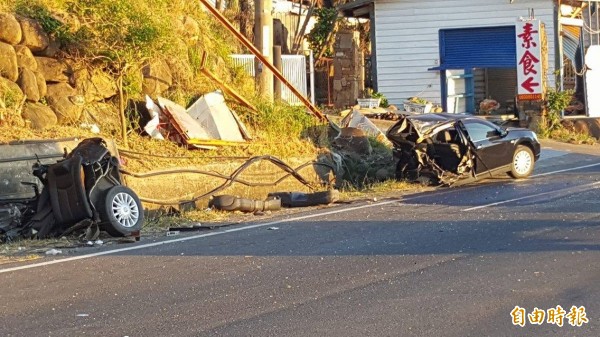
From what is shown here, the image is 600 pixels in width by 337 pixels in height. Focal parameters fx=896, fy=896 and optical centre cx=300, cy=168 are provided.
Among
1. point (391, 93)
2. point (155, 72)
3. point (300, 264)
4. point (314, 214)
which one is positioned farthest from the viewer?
point (391, 93)

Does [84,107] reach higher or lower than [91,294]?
higher

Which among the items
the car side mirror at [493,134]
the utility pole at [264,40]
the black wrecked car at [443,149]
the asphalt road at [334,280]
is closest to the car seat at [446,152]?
the black wrecked car at [443,149]

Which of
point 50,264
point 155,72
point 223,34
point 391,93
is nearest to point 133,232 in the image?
point 50,264

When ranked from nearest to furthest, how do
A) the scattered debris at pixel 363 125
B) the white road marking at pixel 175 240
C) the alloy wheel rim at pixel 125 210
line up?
the white road marking at pixel 175 240 < the alloy wheel rim at pixel 125 210 < the scattered debris at pixel 363 125

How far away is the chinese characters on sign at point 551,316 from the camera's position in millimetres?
7066

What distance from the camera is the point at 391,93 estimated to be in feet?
97.1

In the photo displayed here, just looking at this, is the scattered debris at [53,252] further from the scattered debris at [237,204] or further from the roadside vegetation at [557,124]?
the roadside vegetation at [557,124]

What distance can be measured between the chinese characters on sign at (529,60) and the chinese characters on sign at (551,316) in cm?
1838

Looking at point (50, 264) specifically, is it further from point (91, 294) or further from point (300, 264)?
point (300, 264)

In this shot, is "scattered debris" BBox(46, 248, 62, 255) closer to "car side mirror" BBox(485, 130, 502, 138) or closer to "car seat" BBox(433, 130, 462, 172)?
"car seat" BBox(433, 130, 462, 172)

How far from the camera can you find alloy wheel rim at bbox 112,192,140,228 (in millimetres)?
11492

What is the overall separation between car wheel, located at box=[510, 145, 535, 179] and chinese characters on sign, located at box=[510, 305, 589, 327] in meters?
10.7

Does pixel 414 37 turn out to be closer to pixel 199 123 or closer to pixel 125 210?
pixel 199 123

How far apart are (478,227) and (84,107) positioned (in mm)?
7936
